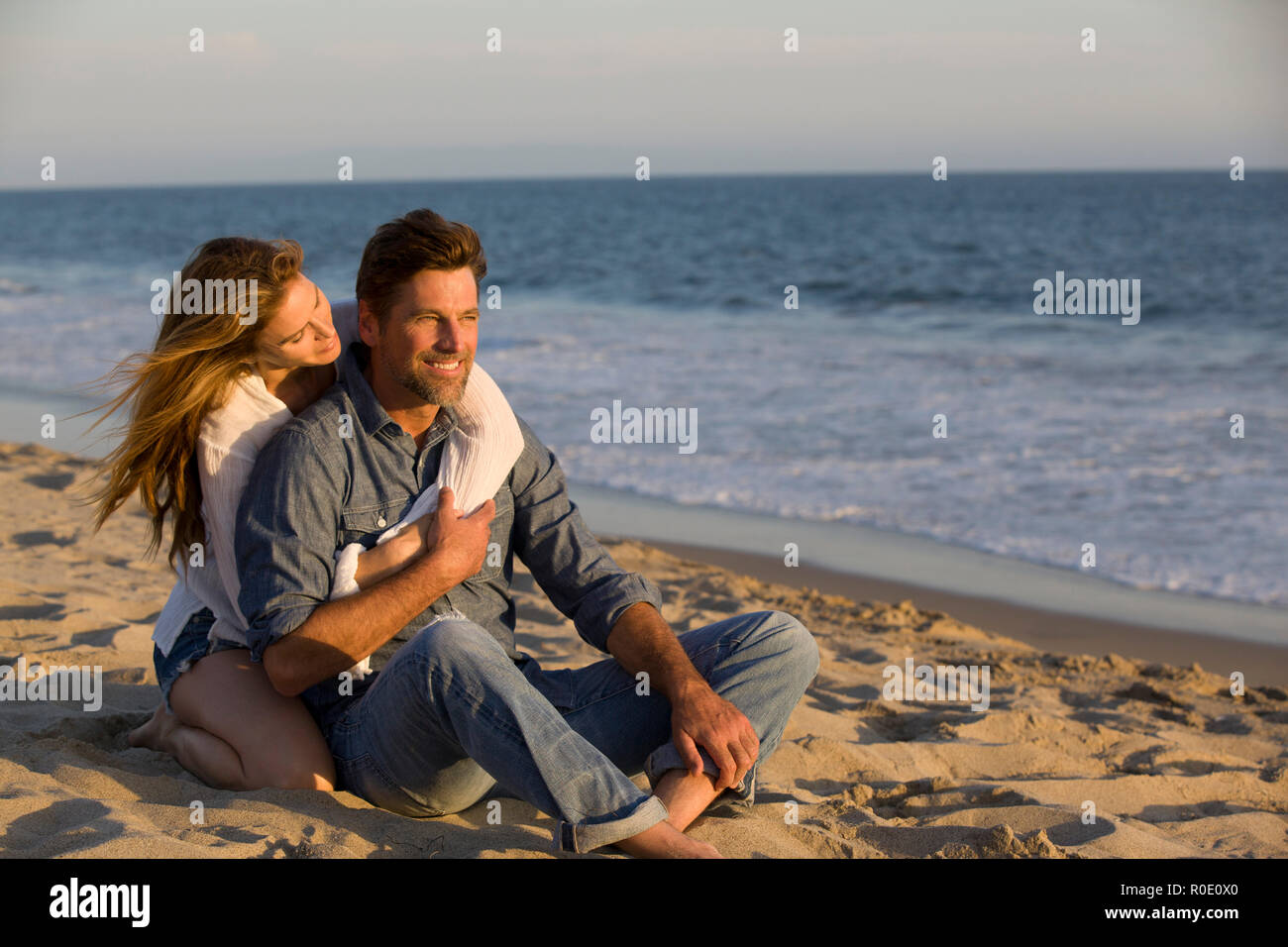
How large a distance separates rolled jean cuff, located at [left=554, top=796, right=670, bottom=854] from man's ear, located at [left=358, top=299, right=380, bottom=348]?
55.5 inches

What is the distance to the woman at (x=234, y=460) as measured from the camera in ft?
9.51

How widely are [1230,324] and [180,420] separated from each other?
54.3 feet

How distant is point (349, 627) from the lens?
276 centimetres

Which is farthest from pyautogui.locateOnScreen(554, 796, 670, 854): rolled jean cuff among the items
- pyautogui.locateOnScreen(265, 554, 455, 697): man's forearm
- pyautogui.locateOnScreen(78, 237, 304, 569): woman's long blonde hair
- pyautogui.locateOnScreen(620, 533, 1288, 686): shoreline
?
pyautogui.locateOnScreen(620, 533, 1288, 686): shoreline

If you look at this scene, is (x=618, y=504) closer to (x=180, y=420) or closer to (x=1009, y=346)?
(x=180, y=420)

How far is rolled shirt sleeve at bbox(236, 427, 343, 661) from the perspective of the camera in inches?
109

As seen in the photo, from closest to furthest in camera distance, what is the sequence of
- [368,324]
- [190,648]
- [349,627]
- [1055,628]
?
1. [349,627]
2. [368,324]
3. [190,648]
4. [1055,628]

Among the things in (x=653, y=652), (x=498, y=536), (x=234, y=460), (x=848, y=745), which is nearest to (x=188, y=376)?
(x=234, y=460)

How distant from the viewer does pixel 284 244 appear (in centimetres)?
309

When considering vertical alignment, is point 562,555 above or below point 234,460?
below

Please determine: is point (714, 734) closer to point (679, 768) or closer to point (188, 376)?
point (679, 768)

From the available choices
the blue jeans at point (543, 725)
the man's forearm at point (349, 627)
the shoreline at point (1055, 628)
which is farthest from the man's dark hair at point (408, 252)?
the shoreline at point (1055, 628)

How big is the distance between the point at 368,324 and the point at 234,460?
52 centimetres

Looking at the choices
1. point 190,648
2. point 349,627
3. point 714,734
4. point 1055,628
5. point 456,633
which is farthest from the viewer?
point 1055,628
